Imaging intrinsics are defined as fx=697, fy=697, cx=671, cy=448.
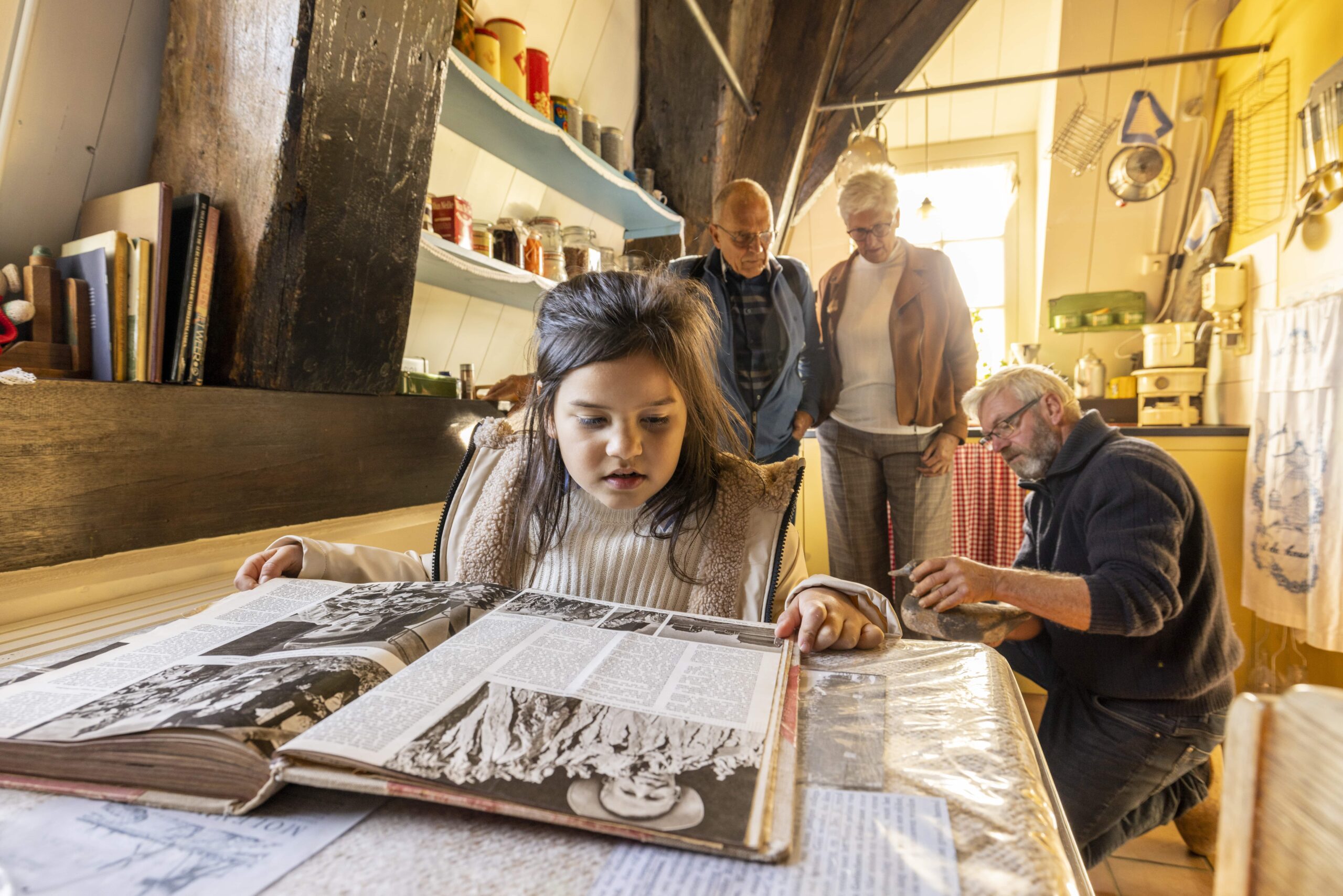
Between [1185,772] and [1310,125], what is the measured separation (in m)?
2.73

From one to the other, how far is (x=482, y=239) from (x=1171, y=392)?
12.1 ft

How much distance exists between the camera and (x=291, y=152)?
1056mm

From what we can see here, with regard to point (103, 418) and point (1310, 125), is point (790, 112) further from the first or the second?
point (103, 418)

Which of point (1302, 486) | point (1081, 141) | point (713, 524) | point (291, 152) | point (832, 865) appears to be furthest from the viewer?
point (1081, 141)

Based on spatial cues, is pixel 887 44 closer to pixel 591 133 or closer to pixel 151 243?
pixel 591 133

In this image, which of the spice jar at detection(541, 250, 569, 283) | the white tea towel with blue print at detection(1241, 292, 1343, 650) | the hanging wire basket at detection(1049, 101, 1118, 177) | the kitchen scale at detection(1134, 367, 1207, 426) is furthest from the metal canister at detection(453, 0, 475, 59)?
the kitchen scale at detection(1134, 367, 1207, 426)

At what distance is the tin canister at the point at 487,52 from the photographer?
155 cm

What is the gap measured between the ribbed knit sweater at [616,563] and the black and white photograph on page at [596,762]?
489mm

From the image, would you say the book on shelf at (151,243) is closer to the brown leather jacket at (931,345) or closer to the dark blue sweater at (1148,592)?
the dark blue sweater at (1148,592)

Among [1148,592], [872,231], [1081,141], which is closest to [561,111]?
[872,231]

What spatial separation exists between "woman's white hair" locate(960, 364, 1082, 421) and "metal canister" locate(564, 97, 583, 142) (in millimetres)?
1263

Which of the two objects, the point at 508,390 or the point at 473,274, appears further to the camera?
the point at 508,390

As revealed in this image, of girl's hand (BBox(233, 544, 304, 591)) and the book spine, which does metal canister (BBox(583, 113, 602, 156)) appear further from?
girl's hand (BBox(233, 544, 304, 591))

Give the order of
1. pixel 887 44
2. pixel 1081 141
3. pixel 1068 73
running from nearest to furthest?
pixel 887 44 → pixel 1068 73 → pixel 1081 141
